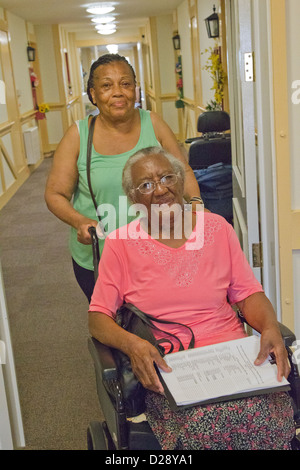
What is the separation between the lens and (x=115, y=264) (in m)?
1.85

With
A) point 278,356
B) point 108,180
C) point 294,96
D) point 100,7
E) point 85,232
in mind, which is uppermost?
point 100,7

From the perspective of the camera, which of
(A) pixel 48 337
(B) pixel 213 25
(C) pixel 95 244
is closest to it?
(C) pixel 95 244

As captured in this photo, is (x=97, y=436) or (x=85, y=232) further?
(x=85, y=232)

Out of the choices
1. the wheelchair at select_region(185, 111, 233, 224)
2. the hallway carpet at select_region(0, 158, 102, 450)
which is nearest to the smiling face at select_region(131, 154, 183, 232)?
the hallway carpet at select_region(0, 158, 102, 450)

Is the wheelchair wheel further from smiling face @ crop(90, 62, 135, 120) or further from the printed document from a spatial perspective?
smiling face @ crop(90, 62, 135, 120)

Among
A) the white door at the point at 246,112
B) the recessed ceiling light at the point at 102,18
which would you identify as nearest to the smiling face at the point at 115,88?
the white door at the point at 246,112

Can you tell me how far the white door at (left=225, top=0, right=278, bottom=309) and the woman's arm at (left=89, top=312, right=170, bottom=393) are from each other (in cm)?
95

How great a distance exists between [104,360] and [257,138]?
1.26 metres

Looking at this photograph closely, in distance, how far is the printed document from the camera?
155 centimetres

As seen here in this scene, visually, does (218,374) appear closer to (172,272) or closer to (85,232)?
(172,272)

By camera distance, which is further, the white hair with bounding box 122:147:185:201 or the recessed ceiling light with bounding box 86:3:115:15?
the recessed ceiling light with bounding box 86:3:115:15

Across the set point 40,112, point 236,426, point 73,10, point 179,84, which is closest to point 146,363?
point 236,426

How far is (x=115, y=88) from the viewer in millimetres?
2213
